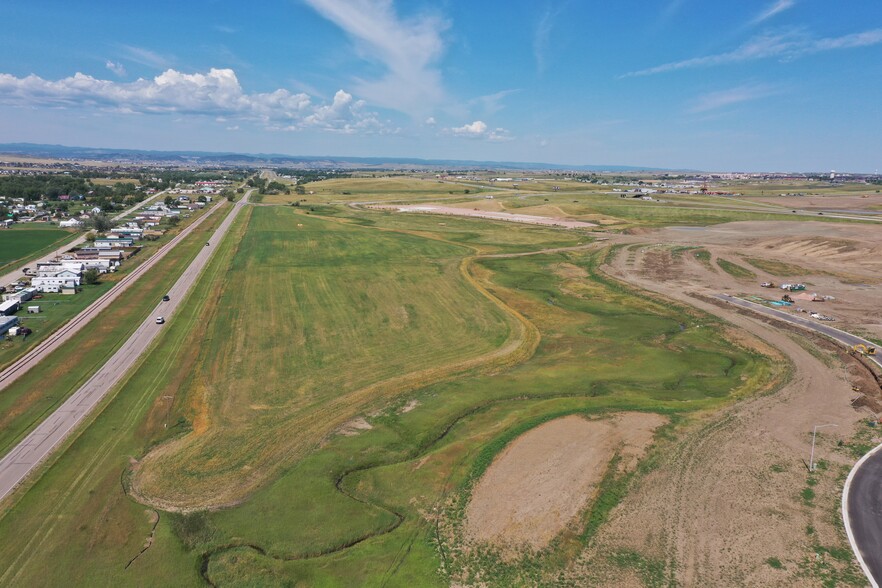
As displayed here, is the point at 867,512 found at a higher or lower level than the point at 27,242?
higher

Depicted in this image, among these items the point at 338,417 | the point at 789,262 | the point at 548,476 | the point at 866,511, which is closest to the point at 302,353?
the point at 338,417

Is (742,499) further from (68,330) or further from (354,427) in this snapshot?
(68,330)

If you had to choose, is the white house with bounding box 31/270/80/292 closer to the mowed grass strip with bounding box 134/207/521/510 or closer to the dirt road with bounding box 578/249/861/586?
the mowed grass strip with bounding box 134/207/521/510

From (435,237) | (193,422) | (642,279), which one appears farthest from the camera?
(435,237)

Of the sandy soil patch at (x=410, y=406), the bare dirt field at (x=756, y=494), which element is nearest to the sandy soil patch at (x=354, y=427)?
the sandy soil patch at (x=410, y=406)

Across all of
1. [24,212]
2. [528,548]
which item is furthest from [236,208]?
[528,548]

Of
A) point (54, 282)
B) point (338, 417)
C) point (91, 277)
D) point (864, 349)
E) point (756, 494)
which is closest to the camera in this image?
point (756, 494)

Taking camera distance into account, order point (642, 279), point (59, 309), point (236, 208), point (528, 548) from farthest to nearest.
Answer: point (236, 208), point (642, 279), point (59, 309), point (528, 548)

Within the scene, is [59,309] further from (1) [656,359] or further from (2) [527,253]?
(2) [527,253]
